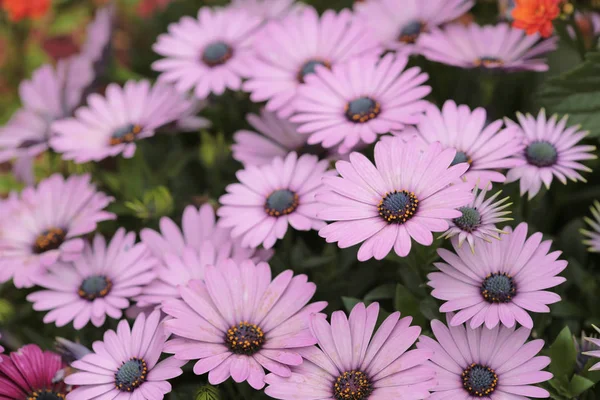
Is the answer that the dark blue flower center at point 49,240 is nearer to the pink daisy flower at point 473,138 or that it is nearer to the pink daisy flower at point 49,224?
the pink daisy flower at point 49,224

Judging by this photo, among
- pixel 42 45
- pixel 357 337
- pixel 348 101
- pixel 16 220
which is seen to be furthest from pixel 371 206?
pixel 42 45

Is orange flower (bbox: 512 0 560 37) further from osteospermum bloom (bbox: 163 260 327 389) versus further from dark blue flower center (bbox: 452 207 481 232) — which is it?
osteospermum bloom (bbox: 163 260 327 389)

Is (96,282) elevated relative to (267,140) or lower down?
lower down

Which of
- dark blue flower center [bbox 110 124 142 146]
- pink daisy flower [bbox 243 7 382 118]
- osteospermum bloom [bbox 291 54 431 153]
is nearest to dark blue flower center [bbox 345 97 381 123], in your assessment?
osteospermum bloom [bbox 291 54 431 153]

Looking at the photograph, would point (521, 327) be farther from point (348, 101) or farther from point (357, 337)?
point (348, 101)

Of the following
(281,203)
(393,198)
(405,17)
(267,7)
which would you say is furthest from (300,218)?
(267,7)

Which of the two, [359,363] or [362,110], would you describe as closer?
[359,363]

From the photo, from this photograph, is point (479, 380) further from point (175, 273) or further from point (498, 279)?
point (175, 273)
